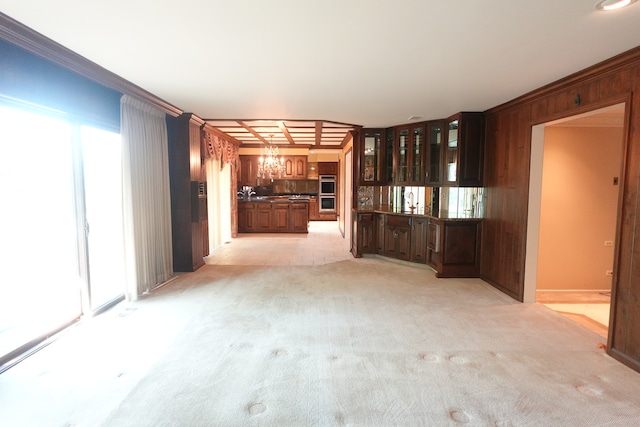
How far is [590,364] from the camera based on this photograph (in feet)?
8.79

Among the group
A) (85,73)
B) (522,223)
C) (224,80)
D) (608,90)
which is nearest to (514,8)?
(608,90)

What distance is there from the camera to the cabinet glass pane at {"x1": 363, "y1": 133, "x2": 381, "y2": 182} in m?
6.49

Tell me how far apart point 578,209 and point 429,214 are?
2072 millimetres

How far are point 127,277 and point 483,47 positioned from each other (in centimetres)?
433

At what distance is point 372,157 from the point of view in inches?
257

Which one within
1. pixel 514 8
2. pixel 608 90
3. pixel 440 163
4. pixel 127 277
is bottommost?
pixel 127 277

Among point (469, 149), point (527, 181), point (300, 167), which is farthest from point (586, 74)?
point (300, 167)

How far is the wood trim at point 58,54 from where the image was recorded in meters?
2.26

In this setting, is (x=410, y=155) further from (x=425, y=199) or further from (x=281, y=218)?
(x=281, y=218)

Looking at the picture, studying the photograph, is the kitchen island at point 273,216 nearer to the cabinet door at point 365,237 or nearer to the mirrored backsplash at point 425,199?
the mirrored backsplash at point 425,199

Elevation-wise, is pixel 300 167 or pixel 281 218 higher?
pixel 300 167

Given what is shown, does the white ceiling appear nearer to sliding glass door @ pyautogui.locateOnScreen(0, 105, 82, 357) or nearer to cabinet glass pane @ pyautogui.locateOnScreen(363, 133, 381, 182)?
sliding glass door @ pyautogui.locateOnScreen(0, 105, 82, 357)

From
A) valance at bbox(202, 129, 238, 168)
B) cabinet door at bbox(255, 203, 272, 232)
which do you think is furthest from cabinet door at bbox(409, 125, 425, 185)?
cabinet door at bbox(255, 203, 272, 232)

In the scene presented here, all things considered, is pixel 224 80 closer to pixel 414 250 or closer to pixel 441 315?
pixel 441 315
